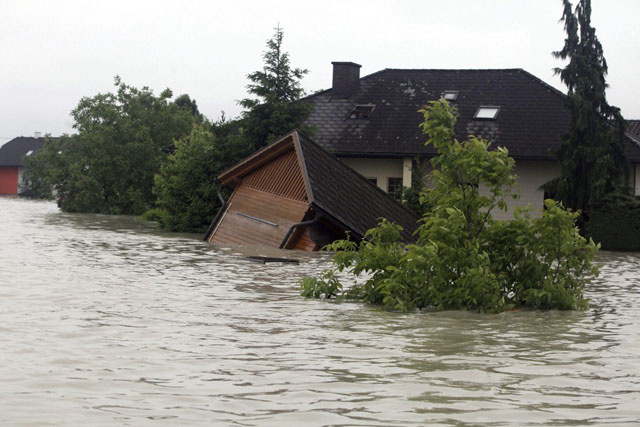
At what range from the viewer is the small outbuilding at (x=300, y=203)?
24328 mm

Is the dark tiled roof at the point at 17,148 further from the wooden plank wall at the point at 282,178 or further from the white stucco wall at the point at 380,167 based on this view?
the wooden plank wall at the point at 282,178

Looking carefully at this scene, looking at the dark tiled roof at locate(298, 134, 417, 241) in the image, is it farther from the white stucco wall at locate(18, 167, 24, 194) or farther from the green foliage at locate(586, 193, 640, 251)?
the white stucco wall at locate(18, 167, 24, 194)

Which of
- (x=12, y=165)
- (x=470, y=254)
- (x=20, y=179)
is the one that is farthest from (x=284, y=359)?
(x=20, y=179)

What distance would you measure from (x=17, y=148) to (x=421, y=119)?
65.5 metres

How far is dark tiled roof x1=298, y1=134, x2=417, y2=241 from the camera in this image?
24234mm

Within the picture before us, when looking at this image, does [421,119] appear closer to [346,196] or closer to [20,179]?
[346,196]

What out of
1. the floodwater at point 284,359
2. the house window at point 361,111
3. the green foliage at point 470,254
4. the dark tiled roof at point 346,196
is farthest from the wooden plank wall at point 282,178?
the house window at point 361,111

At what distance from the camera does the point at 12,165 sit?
91938 mm

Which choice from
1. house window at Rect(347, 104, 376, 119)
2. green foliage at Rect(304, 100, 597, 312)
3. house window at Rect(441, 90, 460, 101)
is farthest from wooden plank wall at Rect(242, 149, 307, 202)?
house window at Rect(441, 90, 460, 101)

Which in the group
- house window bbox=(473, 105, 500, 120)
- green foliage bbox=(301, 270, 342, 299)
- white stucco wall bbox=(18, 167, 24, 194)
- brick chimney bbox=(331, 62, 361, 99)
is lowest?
green foliage bbox=(301, 270, 342, 299)

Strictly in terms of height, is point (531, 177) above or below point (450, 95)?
below

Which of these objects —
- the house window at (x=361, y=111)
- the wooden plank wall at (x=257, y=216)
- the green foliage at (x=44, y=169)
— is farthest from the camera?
the green foliage at (x=44, y=169)

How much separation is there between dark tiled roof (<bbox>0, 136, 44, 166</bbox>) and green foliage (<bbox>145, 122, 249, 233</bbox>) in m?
61.5

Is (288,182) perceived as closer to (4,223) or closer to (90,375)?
(4,223)
